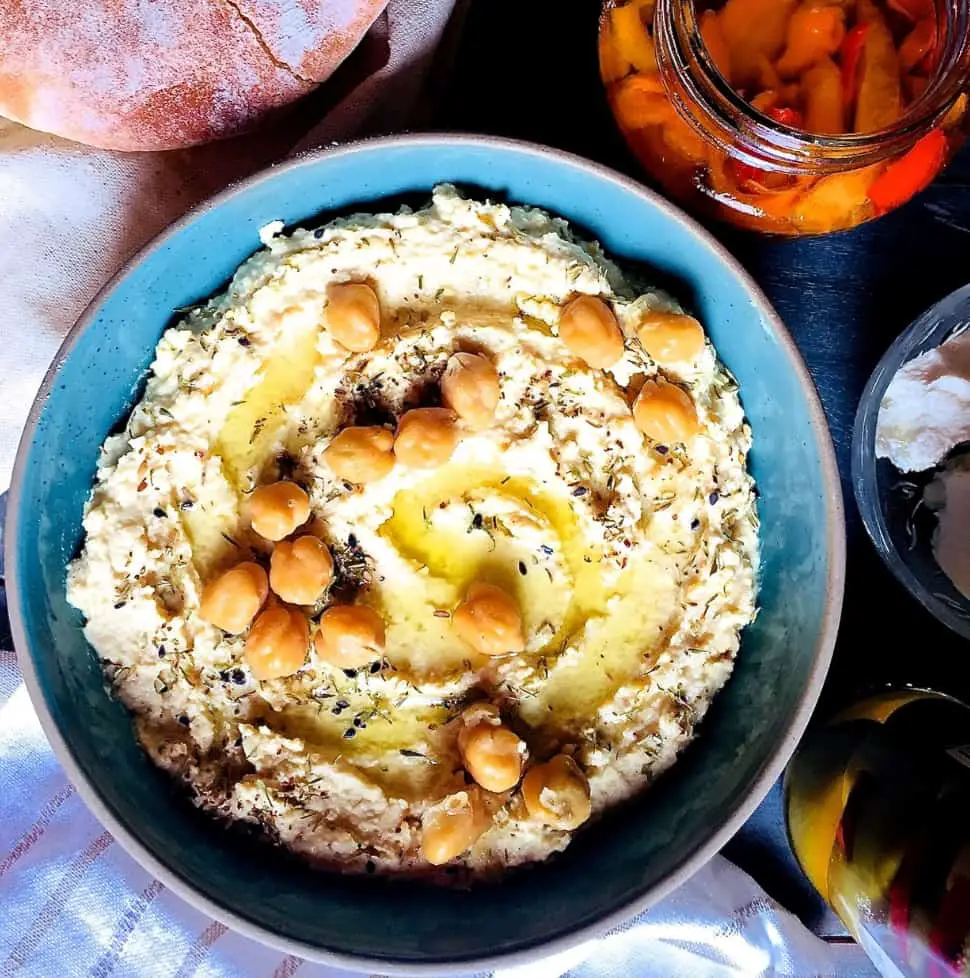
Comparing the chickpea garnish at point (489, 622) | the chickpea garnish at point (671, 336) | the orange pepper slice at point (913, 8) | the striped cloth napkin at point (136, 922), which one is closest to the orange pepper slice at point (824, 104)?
the orange pepper slice at point (913, 8)

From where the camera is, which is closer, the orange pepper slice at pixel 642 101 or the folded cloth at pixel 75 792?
the orange pepper slice at pixel 642 101

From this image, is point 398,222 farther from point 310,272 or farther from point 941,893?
point 941,893

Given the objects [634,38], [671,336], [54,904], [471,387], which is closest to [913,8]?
[634,38]

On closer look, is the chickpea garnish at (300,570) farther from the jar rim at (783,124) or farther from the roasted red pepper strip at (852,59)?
the roasted red pepper strip at (852,59)

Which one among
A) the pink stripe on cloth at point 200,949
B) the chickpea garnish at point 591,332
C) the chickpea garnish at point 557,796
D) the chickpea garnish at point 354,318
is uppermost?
the chickpea garnish at point 591,332

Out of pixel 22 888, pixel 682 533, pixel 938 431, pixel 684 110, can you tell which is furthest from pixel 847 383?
pixel 22 888

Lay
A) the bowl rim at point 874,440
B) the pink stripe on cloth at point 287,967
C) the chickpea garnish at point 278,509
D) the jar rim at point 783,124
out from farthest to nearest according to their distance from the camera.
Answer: the pink stripe on cloth at point 287,967 < the bowl rim at point 874,440 < the chickpea garnish at point 278,509 < the jar rim at point 783,124
